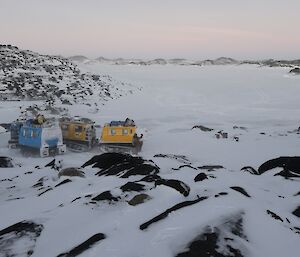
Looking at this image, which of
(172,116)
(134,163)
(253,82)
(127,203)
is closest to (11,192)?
(134,163)

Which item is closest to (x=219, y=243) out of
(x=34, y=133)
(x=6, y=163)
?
(x=6, y=163)

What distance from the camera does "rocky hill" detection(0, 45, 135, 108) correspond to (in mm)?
44906

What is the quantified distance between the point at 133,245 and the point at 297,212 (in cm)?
347

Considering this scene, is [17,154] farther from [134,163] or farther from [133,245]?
[133,245]

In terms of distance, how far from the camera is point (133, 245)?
5.57 meters

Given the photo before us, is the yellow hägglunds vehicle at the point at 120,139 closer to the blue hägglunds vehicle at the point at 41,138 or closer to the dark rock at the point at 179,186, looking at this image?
the blue hägglunds vehicle at the point at 41,138

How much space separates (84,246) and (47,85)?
158 feet

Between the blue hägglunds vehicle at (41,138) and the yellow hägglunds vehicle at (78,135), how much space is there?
4.69 feet

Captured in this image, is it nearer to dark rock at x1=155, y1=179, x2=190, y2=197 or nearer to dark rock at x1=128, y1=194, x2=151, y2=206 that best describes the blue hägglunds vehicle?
dark rock at x1=155, y1=179, x2=190, y2=197

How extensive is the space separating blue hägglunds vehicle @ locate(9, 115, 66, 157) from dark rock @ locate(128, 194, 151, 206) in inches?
618

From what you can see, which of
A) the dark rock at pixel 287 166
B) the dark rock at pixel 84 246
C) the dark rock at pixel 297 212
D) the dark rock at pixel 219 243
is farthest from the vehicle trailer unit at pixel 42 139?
the dark rock at pixel 219 243

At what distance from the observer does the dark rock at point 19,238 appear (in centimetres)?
601

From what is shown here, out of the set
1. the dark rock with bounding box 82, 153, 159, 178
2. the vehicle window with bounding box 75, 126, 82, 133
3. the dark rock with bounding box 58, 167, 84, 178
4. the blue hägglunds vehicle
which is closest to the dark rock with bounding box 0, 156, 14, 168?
the blue hägglunds vehicle

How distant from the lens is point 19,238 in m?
6.41
